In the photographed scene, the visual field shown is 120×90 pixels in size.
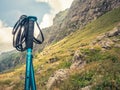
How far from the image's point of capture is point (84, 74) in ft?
144

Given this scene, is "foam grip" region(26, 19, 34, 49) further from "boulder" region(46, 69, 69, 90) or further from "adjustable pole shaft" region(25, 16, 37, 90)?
"boulder" region(46, 69, 69, 90)

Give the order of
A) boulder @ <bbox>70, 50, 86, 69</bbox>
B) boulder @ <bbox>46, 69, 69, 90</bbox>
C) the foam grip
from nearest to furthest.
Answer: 1. the foam grip
2. boulder @ <bbox>46, 69, 69, 90</bbox>
3. boulder @ <bbox>70, 50, 86, 69</bbox>

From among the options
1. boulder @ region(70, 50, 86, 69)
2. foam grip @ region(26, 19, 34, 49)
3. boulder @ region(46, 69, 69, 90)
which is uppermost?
foam grip @ region(26, 19, 34, 49)

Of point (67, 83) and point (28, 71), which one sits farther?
point (67, 83)

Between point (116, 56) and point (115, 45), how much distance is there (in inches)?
532

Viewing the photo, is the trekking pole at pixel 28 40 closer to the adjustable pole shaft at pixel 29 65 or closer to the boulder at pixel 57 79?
the adjustable pole shaft at pixel 29 65

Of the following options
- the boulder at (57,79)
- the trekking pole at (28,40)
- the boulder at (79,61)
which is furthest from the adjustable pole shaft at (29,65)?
the boulder at (79,61)

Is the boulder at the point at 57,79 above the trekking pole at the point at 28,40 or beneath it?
beneath

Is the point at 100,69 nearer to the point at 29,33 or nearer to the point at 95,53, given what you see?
the point at 95,53

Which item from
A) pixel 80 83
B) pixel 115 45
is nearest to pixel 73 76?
pixel 80 83

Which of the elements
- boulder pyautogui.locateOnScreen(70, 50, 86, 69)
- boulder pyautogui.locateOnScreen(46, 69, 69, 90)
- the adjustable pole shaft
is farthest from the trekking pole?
boulder pyautogui.locateOnScreen(70, 50, 86, 69)

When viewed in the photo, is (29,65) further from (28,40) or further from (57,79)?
(57,79)

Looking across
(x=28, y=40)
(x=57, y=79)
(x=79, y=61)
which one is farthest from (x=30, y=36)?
(x=79, y=61)

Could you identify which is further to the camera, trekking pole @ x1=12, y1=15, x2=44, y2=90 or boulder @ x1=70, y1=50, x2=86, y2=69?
boulder @ x1=70, y1=50, x2=86, y2=69
